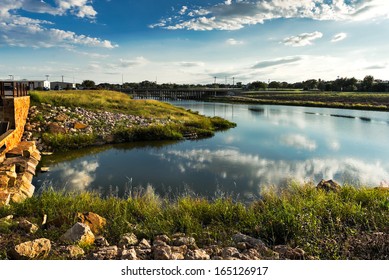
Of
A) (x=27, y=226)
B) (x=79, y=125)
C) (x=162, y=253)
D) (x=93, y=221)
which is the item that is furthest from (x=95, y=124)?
(x=162, y=253)

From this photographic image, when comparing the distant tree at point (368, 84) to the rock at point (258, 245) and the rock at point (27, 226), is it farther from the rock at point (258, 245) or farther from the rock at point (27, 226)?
the rock at point (27, 226)

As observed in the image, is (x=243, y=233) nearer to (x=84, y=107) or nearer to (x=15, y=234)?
(x=15, y=234)

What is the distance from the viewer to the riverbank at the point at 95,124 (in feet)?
64.5

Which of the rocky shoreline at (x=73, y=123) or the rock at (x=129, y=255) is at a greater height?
the rocky shoreline at (x=73, y=123)

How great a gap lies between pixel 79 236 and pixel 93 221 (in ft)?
3.45

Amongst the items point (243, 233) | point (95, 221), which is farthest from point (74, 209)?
point (243, 233)

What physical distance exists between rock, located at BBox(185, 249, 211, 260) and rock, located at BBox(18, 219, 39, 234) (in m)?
3.16

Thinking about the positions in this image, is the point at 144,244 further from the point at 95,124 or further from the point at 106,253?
the point at 95,124

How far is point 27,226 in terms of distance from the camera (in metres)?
5.93

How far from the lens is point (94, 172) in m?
14.1

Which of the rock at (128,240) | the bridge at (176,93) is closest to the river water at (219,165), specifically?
the rock at (128,240)

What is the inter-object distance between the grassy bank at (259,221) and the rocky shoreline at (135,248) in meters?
0.25

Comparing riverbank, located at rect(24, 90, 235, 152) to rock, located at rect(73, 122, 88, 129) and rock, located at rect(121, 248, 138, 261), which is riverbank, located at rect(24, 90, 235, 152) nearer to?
rock, located at rect(73, 122, 88, 129)

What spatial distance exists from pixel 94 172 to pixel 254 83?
509 feet
